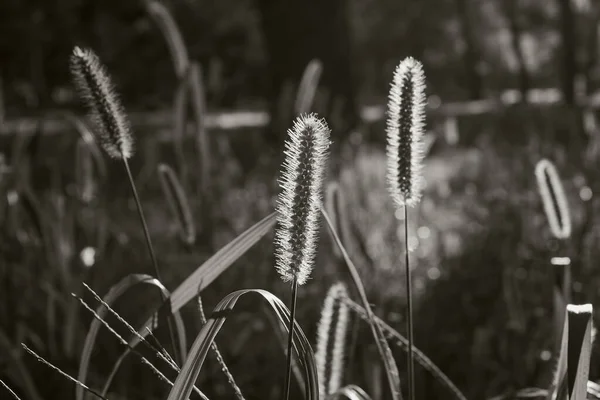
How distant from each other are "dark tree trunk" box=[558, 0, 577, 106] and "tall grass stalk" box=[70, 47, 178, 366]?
351 inches

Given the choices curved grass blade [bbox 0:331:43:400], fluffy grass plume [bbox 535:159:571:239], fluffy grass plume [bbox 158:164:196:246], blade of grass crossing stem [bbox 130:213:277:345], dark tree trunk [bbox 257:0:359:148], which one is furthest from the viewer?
dark tree trunk [bbox 257:0:359:148]

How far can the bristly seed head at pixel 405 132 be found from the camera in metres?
1.34

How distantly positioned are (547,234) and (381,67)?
97.3ft

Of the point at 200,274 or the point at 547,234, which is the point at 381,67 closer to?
the point at 547,234

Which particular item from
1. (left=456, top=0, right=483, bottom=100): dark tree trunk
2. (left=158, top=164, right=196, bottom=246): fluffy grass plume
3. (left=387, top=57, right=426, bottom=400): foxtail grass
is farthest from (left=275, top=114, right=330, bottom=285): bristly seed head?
(left=456, top=0, right=483, bottom=100): dark tree trunk

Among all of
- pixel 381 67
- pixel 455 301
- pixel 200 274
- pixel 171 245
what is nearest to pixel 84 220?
pixel 171 245

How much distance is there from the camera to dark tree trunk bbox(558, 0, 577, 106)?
10242mm

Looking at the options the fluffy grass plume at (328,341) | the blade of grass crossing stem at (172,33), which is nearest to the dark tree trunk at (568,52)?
the blade of grass crossing stem at (172,33)

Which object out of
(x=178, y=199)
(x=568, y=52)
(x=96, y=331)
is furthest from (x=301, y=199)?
(x=568, y=52)

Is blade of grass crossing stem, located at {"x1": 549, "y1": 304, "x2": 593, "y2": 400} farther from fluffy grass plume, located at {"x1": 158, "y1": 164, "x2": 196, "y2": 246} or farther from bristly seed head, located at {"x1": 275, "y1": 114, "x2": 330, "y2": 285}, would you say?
fluffy grass plume, located at {"x1": 158, "y1": 164, "x2": 196, "y2": 246}

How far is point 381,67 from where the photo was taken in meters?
32.9

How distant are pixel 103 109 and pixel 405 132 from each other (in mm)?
568

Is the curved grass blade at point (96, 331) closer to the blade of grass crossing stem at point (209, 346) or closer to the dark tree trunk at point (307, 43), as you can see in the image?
the blade of grass crossing stem at point (209, 346)

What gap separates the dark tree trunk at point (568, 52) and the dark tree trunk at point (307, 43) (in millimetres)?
3466
